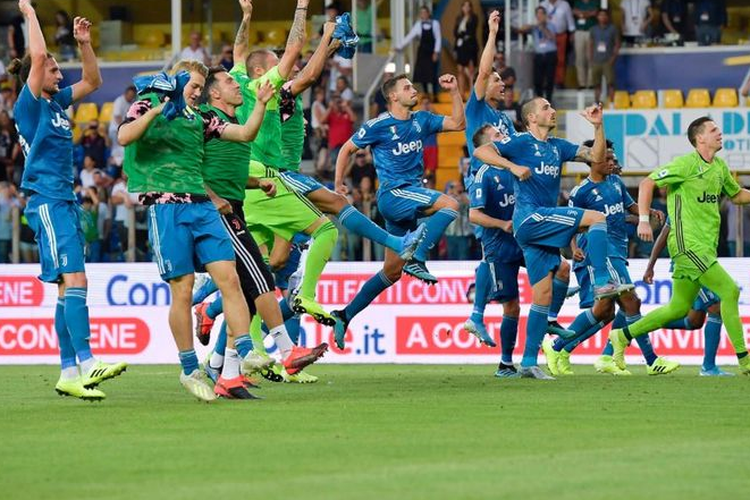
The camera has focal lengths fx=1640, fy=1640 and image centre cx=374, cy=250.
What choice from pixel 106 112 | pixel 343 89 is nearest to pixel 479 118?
pixel 343 89

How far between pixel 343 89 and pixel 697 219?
575 inches

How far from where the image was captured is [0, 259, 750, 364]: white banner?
798 inches

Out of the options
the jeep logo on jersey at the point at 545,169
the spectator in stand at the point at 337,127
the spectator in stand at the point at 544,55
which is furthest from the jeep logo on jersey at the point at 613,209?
the spectator in stand at the point at 544,55

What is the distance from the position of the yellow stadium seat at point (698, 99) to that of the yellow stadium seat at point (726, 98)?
0.16 metres

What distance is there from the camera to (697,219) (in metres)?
14.8

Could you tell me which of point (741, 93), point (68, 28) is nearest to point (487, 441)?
point (741, 93)

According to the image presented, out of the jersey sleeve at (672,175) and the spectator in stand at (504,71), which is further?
the spectator in stand at (504,71)

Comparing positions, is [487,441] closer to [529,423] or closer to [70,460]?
[529,423]

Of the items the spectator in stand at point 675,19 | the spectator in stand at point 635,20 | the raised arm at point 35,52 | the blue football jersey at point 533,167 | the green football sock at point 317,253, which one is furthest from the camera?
the spectator in stand at point 635,20

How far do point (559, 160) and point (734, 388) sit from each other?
2.77m

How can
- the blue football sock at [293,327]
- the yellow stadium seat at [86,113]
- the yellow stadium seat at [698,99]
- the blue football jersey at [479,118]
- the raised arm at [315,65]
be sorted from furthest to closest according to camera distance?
the yellow stadium seat at [86,113] < the yellow stadium seat at [698,99] < the blue football sock at [293,327] < the blue football jersey at [479,118] < the raised arm at [315,65]

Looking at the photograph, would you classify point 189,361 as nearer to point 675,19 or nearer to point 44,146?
point 44,146

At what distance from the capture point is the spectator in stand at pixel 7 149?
92.4 feet

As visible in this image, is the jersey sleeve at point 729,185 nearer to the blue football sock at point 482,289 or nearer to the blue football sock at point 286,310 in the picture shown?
the blue football sock at point 482,289
